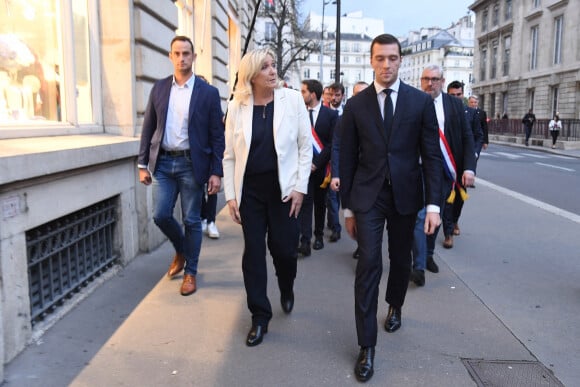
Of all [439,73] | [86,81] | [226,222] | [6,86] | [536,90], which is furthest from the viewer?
[536,90]

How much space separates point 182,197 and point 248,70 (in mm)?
1659

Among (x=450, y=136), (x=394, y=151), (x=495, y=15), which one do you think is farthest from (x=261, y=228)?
(x=495, y=15)

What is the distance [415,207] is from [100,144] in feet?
9.48

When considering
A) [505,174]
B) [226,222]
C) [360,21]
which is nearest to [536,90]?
[505,174]

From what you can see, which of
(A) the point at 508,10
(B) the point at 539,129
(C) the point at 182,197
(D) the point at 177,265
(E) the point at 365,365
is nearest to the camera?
(E) the point at 365,365

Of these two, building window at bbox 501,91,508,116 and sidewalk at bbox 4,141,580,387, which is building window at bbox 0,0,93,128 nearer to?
sidewalk at bbox 4,141,580,387

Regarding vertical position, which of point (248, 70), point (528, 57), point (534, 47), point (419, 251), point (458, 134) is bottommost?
point (419, 251)

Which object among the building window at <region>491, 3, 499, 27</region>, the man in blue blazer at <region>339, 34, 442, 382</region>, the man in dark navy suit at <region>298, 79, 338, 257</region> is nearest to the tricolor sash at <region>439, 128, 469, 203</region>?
the man in dark navy suit at <region>298, 79, 338, 257</region>

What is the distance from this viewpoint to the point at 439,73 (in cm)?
512

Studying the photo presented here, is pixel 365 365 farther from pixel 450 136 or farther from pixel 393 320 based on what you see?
pixel 450 136

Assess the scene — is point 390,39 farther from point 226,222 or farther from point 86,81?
point 226,222

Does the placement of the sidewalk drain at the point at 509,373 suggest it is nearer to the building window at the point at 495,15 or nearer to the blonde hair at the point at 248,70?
the blonde hair at the point at 248,70

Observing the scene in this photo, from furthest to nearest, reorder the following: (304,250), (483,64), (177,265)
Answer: (483,64) < (304,250) < (177,265)

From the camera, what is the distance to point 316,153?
20.4 ft
